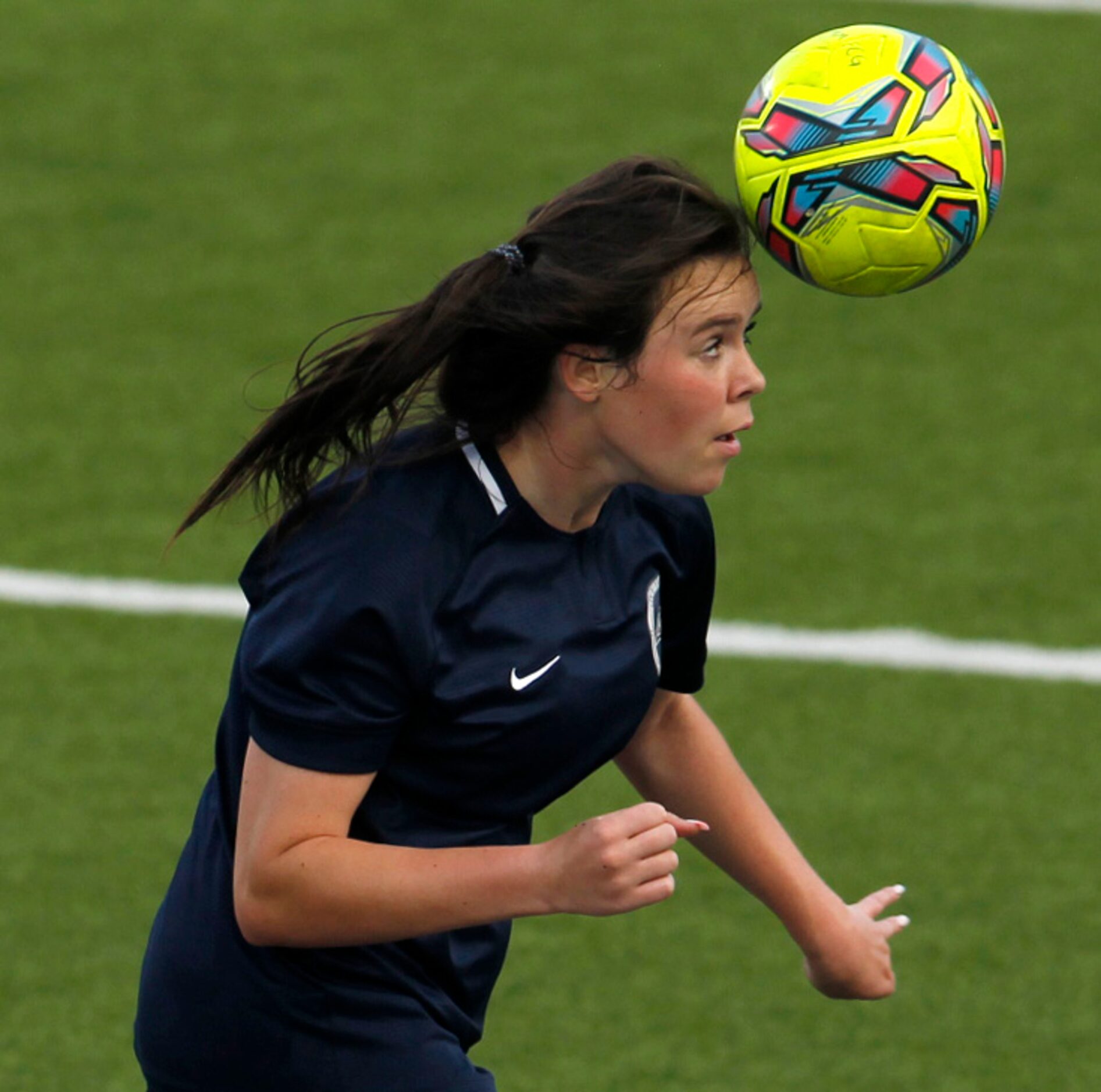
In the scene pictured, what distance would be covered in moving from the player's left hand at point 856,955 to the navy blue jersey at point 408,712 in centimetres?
51

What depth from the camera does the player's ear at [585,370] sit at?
329cm

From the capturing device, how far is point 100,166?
9641mm

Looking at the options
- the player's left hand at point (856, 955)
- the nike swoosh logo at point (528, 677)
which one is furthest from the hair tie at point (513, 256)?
the player's left hand at point (856, 955)

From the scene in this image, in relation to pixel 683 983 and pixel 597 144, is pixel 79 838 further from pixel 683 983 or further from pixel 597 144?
pixel 597 144

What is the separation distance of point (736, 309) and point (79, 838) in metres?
3.12

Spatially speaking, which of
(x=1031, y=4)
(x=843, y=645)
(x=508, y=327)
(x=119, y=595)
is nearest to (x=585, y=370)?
(x=508, y=327)

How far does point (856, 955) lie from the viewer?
3846 mm

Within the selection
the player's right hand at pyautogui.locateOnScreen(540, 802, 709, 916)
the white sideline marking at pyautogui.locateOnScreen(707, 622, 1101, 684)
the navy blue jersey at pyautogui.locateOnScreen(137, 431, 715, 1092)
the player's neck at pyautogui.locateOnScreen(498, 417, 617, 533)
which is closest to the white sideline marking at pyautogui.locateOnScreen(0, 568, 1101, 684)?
the white sideline marking at pyautogui.locateOnScreen(707, 622, 1101, 684)

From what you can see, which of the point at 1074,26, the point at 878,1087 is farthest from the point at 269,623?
the point at 1074,26

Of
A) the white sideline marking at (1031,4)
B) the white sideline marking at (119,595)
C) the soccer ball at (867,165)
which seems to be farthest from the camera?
the white sideline marking at (1031,4)

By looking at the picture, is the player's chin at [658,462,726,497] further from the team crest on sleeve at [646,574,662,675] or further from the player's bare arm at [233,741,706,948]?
the player's bare arm at [233,741,706,948]

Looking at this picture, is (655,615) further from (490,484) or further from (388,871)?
(388,871)

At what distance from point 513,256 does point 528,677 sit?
1.90ft

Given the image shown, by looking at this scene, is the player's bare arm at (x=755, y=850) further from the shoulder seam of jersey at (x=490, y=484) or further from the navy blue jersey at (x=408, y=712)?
the shoulder seam of jersey at (x=490, y=484)
